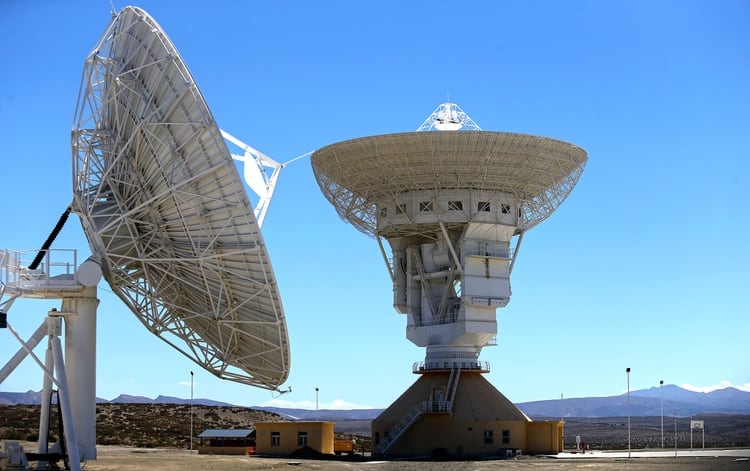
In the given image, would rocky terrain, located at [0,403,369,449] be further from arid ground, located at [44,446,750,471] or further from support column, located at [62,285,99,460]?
support column, located at [62,285,99,460]

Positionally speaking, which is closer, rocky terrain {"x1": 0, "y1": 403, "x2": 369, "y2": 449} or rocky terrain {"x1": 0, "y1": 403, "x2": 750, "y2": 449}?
rocky terrain {"x1": 0, "y1": 403, "x2": 369, "y2": 449}

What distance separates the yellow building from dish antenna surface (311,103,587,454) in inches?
117

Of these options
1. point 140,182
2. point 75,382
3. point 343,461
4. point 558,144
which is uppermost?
point 558,144

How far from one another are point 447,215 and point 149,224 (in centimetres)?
2182

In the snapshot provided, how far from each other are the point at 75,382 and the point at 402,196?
2418 centimetres

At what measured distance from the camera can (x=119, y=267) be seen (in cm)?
4128

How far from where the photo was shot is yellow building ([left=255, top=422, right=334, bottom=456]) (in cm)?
6031

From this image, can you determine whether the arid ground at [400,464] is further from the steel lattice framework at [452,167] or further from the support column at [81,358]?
the steel lattice framework at [452,167]

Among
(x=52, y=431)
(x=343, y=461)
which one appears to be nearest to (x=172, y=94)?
(x=343, y=461)

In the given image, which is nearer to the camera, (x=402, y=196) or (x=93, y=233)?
(x=93, y=233)

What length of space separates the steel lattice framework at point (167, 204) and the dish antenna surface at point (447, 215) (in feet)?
57.7

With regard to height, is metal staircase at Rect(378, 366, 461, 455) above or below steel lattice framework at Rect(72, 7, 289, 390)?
below

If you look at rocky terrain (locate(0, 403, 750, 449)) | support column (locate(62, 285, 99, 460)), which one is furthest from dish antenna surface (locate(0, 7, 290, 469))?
rocky terrain (locate(0, 403, 750, 449))

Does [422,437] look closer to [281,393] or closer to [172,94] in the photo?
[281,393]
